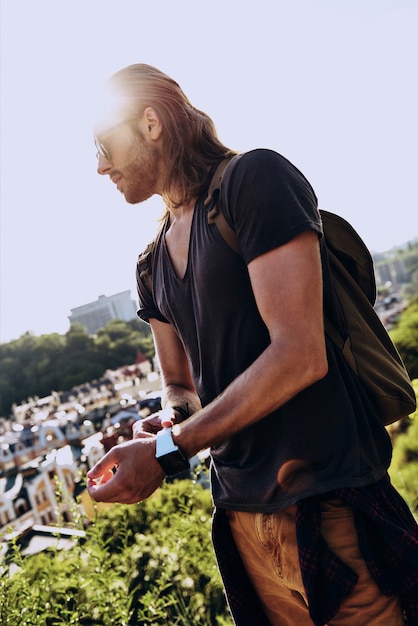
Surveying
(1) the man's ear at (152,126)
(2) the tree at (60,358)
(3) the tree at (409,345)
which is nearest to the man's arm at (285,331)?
(1) the man's ear at (152,126)

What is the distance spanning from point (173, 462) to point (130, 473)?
0.09 metres

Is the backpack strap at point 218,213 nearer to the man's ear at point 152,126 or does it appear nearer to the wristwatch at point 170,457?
the man's ear at point 152,126

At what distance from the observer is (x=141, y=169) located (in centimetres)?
131

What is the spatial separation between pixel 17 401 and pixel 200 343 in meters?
51.6

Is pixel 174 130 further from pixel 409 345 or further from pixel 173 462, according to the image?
pixel 409 345

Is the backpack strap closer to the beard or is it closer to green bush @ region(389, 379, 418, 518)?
the beard

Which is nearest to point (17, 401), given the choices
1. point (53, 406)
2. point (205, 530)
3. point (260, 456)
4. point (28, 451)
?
point (53, 406)

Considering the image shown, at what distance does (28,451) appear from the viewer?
83.3 ft

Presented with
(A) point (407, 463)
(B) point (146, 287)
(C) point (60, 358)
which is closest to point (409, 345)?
(A) point (407, 463)

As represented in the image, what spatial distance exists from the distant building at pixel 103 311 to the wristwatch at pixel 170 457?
75.1m

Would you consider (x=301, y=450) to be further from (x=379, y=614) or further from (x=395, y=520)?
(x=379, y=614)

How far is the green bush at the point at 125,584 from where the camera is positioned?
271 centimetres

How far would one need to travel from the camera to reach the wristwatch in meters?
1.08

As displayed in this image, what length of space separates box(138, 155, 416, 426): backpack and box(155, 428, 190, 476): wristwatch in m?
0.39
